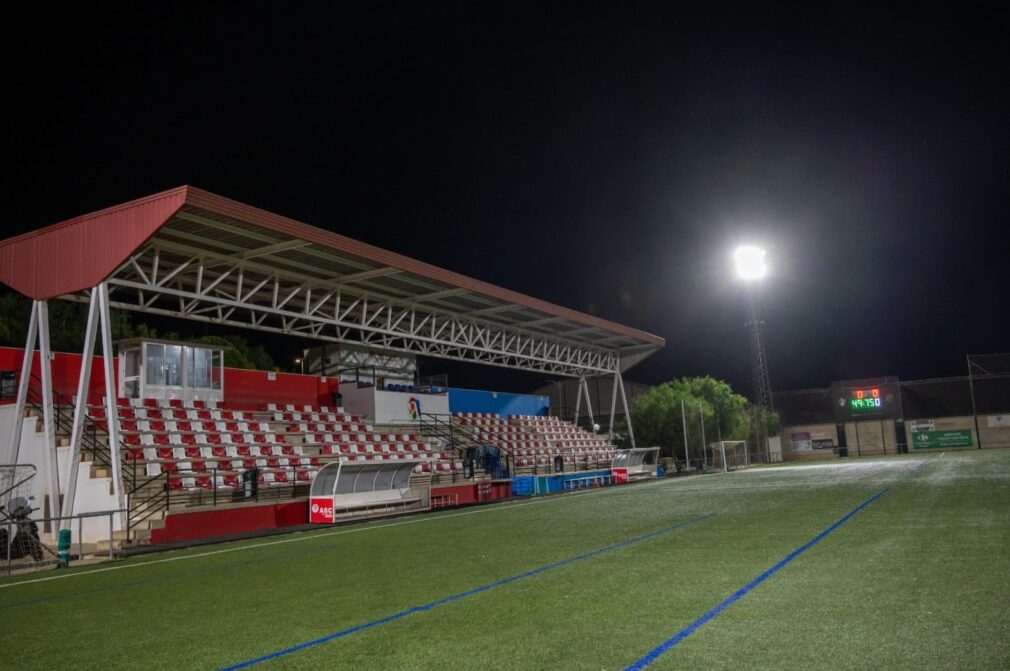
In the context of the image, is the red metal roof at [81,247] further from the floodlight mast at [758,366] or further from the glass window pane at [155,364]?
the floodlight mast at [758,366]

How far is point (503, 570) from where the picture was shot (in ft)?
29.2

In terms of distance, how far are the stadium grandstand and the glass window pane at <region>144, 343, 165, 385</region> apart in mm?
41

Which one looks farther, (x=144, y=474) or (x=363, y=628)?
(x=144, y=474)

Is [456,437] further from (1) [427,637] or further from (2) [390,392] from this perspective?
(1) [427,637]

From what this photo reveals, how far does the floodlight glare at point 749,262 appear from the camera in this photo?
47.9 m

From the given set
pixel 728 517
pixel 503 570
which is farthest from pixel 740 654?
pixel 728 517

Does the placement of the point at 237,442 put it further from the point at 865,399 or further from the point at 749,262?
the point at 865,399

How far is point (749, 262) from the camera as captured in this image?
48031 mm

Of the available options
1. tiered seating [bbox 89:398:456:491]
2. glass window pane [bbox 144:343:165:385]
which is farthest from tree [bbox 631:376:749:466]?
glass window pane [bbox 144:343:165:385]

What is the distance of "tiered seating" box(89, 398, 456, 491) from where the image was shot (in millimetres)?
19375

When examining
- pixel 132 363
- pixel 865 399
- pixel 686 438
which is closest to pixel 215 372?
pixel 132 363

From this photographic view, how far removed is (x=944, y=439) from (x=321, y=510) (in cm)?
5200

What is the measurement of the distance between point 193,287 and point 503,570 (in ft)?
63.8

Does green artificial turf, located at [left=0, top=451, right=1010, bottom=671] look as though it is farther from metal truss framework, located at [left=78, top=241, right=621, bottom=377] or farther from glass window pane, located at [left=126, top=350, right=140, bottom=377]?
glass window pane, located at [left=126, top=350, right=140, bottom=377]
